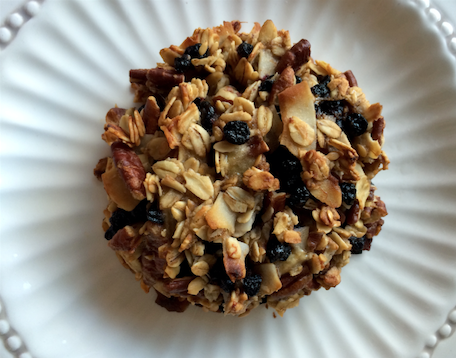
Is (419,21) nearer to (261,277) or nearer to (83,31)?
(261,277)

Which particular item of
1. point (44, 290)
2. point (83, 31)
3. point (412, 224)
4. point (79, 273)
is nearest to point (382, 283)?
point (412, 224)

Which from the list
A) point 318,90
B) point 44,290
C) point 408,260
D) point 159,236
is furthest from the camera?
point 408,260

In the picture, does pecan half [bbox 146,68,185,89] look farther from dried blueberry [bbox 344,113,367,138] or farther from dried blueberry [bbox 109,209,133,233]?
dried blueberry [bbox 344,113,367,138]

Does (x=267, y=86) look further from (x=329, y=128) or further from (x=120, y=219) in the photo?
(x=120, y=219)

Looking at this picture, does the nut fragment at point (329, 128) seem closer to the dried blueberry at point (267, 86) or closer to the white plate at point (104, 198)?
the dried blueberry at point (267, 86)

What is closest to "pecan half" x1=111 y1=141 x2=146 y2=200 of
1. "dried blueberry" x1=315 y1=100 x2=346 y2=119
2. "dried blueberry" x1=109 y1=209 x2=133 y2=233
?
"dried blueberry" x1=109 y1=209 x2=133 y2=233

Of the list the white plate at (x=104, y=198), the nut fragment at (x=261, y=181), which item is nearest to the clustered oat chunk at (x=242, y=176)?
the nut fragment at (x=261, y=181)
